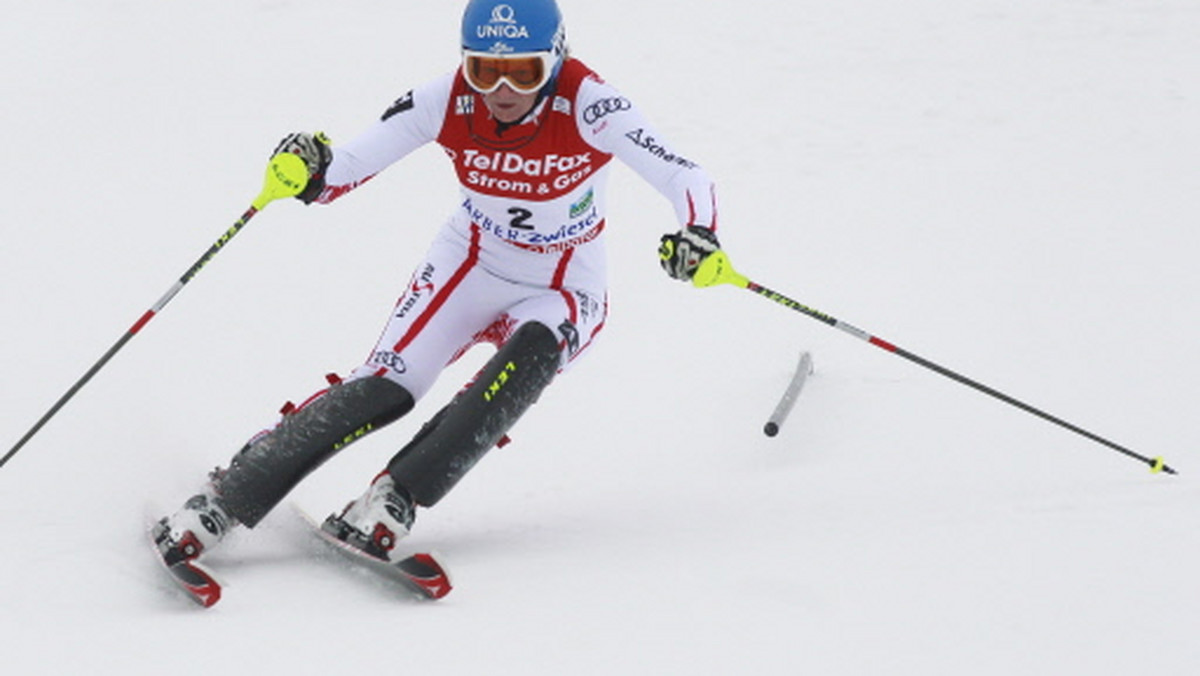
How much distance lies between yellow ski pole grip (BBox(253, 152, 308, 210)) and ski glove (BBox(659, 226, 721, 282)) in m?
1.15

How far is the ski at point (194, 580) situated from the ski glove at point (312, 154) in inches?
50.3

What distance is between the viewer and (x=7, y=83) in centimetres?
956

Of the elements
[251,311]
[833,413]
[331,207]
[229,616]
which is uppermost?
[833,413]

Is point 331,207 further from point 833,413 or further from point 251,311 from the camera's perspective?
point 833,413

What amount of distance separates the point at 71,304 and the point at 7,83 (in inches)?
95.5

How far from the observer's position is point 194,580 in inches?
193

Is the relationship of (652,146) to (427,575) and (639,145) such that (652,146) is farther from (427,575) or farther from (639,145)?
(427,575)

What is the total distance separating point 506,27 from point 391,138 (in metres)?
0.64

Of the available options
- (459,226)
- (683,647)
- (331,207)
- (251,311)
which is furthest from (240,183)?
(683,647)

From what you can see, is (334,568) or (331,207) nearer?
(334,568)

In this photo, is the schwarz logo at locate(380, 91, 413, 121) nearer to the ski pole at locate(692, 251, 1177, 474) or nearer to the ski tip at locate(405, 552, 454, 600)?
the ski pole at locate(692, 251, 1177, 474)

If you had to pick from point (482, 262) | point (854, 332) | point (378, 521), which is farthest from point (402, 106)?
point (854, 332)

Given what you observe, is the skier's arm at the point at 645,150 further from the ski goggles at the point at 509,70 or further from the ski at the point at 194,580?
the ski at the point at 194,580

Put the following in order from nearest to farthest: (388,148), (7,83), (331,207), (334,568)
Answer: (334,568) < (388,148) < (331,207) < (7,83)
